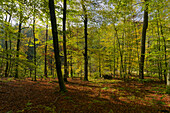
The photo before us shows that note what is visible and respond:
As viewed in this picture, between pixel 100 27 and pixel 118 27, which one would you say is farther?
pixel 118 27

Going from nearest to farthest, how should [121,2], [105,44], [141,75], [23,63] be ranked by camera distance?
[23,63] < [121,2] < [141,75] < [105,44]

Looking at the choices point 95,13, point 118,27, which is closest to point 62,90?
point 95,13

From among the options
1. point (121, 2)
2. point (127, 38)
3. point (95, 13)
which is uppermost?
point (95, 13)

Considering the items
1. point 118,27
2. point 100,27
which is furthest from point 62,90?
point 118,27

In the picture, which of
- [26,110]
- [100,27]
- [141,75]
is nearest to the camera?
[26,110]

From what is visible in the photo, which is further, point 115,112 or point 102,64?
point 102,64

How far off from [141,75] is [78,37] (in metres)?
10.3

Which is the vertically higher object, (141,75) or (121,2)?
(121,2)

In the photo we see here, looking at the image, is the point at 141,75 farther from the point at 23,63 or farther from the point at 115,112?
the point at 23,63

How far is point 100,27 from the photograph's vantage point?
11.1m

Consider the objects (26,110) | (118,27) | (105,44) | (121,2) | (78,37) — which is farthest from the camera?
(105,44)

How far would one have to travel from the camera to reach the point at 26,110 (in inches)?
151

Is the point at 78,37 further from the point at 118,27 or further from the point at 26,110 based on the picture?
the point at 26,110

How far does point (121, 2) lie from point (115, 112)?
672cm
